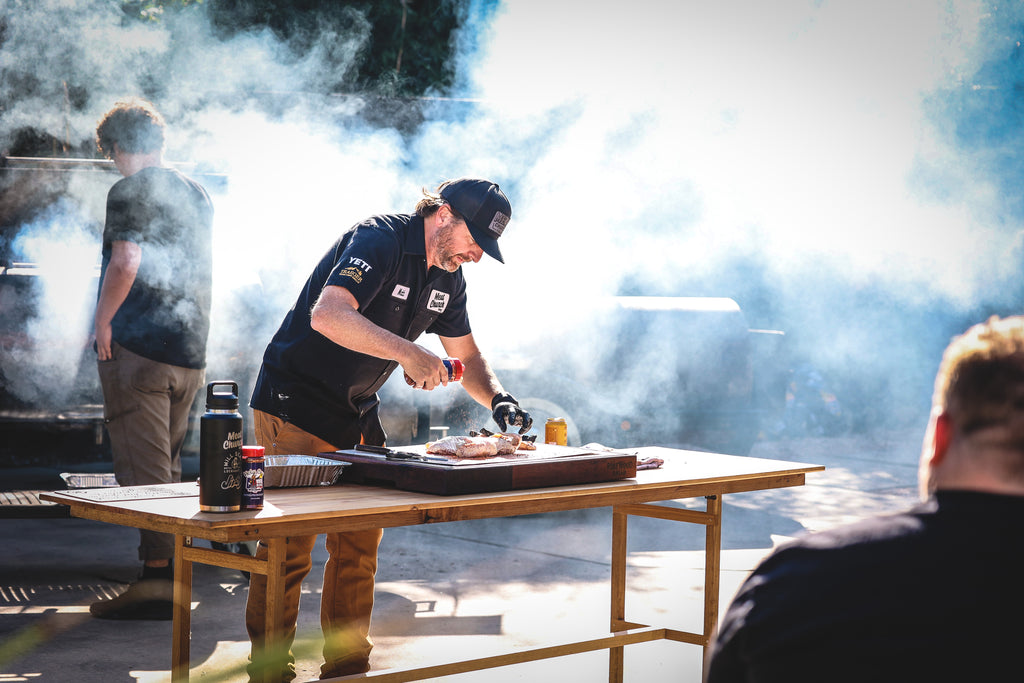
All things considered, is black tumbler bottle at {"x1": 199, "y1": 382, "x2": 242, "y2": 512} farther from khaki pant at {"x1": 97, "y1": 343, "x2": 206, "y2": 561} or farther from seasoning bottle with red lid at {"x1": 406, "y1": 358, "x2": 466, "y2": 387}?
khaki pant at {"x1": 97, "y1": 343, "x2": 206, "y2": 561}

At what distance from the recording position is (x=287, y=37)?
10680 millimetres

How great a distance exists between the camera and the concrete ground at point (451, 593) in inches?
149

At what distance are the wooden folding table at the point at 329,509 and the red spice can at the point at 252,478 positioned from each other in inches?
1.5

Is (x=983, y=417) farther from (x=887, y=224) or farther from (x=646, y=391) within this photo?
(x=887, y=224)

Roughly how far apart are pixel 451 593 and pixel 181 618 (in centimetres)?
269

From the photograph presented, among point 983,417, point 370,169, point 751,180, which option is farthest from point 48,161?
point 751,180

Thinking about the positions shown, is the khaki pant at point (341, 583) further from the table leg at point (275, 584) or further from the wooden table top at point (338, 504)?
the table leg at point (275, 584)

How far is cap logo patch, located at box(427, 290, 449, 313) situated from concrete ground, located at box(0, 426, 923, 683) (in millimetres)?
1290

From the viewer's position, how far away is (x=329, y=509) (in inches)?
86.5

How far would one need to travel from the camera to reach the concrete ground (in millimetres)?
3797

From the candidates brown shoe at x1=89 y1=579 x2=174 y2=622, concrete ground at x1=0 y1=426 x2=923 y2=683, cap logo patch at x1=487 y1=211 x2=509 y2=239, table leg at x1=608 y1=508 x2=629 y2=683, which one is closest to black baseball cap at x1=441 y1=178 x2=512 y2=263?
cap logo patch at x1=487 y1=211 x2=509 y2=239

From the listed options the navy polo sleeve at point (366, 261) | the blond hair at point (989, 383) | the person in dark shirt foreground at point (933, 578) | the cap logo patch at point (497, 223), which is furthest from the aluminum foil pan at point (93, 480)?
the blond hair at point (989, 383)

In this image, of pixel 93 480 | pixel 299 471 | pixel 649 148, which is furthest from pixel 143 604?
pixel 649 148

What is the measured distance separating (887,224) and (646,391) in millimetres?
5733
